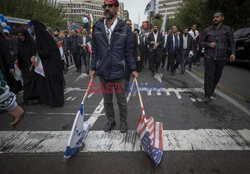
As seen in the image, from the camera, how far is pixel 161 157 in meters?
2.36

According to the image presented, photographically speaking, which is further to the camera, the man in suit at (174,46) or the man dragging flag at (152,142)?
the man in suit at (174,46)

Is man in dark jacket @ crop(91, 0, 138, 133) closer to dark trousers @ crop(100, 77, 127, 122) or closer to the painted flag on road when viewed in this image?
dark trousers @ crop(100, 77, 127, 122)

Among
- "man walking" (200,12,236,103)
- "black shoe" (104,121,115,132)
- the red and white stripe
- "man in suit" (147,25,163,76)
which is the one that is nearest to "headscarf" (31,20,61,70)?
"black shoe" (104,121,115,132)

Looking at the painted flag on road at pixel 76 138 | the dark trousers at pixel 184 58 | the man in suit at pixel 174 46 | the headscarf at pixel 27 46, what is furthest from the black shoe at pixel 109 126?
the dark trousers at pixel 184 58

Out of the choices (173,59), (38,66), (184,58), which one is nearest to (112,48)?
(38,66)

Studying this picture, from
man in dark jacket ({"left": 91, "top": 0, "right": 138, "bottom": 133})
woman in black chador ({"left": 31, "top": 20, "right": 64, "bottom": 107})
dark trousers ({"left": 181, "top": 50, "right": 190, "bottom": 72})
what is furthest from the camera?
dark trousers ({"left": 181, "top": 50, "right": 190, "bottom": 72})

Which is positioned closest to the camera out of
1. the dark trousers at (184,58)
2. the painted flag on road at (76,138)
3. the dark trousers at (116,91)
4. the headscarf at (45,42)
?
the painted flag on road at (76,138)

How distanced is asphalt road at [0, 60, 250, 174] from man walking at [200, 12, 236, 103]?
70cm

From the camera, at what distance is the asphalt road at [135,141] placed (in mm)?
2254

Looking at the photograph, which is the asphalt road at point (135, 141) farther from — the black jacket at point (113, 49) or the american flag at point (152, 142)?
the black jacket at point (113, 49)

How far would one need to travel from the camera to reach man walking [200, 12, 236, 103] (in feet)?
14.2

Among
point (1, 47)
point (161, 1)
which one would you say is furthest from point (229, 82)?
point (161, 1)

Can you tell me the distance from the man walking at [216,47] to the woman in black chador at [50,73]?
12.4 feet

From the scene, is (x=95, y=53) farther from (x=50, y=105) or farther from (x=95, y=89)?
(x=95, y=89)
